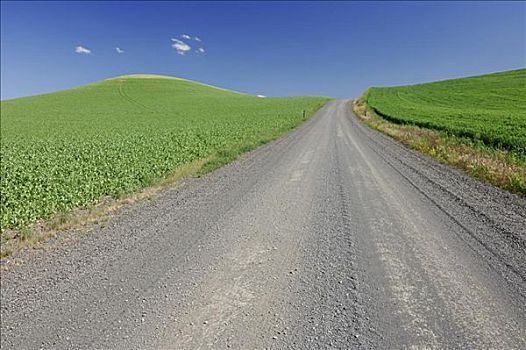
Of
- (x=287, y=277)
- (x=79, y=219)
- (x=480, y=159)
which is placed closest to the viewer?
(x=287, y=277)

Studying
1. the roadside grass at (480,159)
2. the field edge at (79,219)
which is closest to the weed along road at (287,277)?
the field edge at (79,219)

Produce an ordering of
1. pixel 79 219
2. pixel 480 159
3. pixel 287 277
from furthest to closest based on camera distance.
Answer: pixel 480 159
pixel 79 219
pixel 287 277

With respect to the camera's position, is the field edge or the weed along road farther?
the field edge

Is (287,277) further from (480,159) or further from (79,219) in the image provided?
(480,159)

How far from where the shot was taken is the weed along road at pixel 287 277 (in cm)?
305

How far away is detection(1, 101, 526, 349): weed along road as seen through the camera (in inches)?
120

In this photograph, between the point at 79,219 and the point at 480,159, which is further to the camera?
the point at 480,159

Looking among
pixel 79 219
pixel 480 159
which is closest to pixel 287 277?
pixel 79 219

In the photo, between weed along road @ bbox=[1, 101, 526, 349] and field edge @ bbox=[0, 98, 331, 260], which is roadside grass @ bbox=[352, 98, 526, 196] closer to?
weed along road @ bbox=[1, 101, 526, 349]

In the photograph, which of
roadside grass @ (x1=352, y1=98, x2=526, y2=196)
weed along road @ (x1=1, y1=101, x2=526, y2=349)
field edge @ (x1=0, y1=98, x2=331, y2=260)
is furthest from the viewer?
roadside grass @ (x1=352, y1=98, x2=526, y2=196)

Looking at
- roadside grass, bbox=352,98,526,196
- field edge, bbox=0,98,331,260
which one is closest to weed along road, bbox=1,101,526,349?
field edge, bbox=0,98,331,260

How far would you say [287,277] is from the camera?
4.04m

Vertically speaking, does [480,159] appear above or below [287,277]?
above

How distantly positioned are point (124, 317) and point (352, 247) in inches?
131
